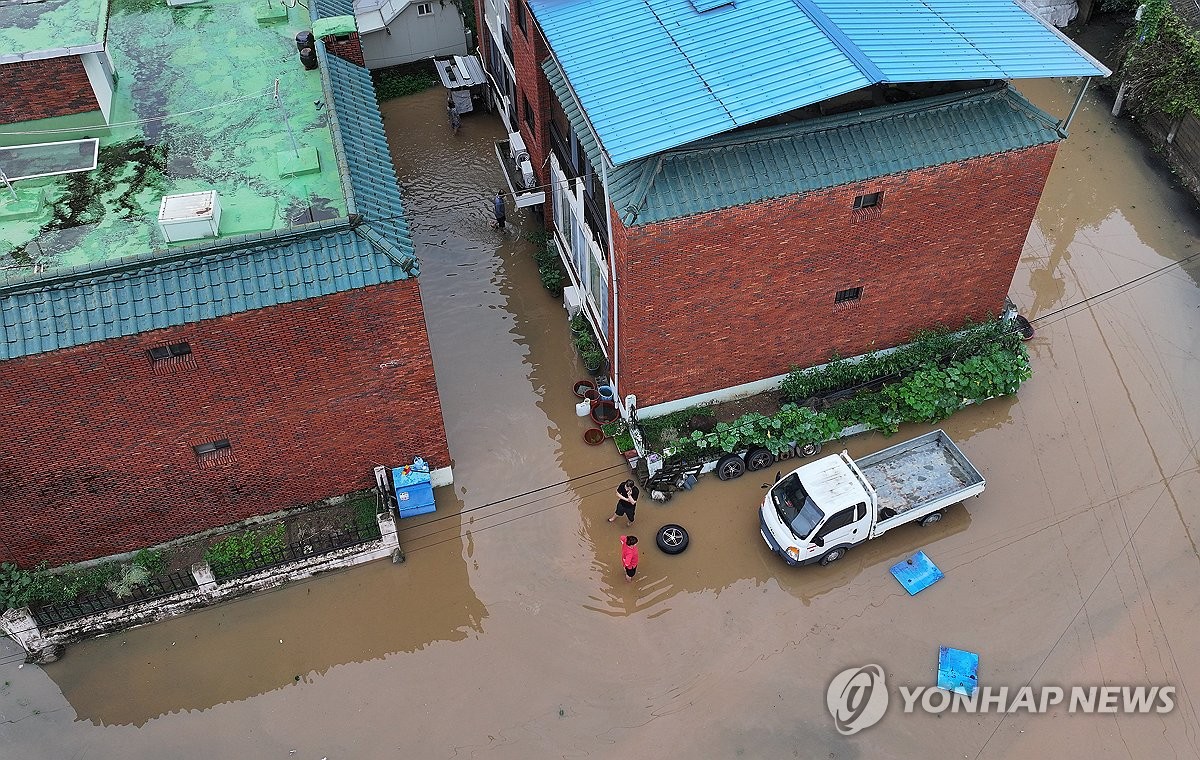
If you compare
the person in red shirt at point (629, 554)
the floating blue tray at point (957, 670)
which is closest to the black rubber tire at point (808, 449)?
the person in red shirt at point (629, 554)

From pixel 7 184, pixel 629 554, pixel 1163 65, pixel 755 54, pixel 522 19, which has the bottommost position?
pixel 629 554

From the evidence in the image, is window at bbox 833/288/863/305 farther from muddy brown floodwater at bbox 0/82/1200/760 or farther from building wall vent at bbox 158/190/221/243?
building wall vent at bbox 158/190/221/243

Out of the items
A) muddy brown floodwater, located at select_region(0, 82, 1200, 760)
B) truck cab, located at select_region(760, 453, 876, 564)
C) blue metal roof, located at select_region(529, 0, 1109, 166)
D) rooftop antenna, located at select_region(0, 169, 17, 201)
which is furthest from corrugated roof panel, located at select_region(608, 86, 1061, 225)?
rooftop antenna, located at select_region(0, 169, 17, 201)

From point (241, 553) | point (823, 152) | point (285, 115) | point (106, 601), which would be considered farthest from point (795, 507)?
point (106, 601)

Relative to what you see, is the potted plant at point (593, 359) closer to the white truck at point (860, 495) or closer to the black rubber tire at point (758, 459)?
the black rubber tire at point (758, 459)

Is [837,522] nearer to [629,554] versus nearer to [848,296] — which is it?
[629,554]

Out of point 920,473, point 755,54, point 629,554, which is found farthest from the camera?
point 920,473
